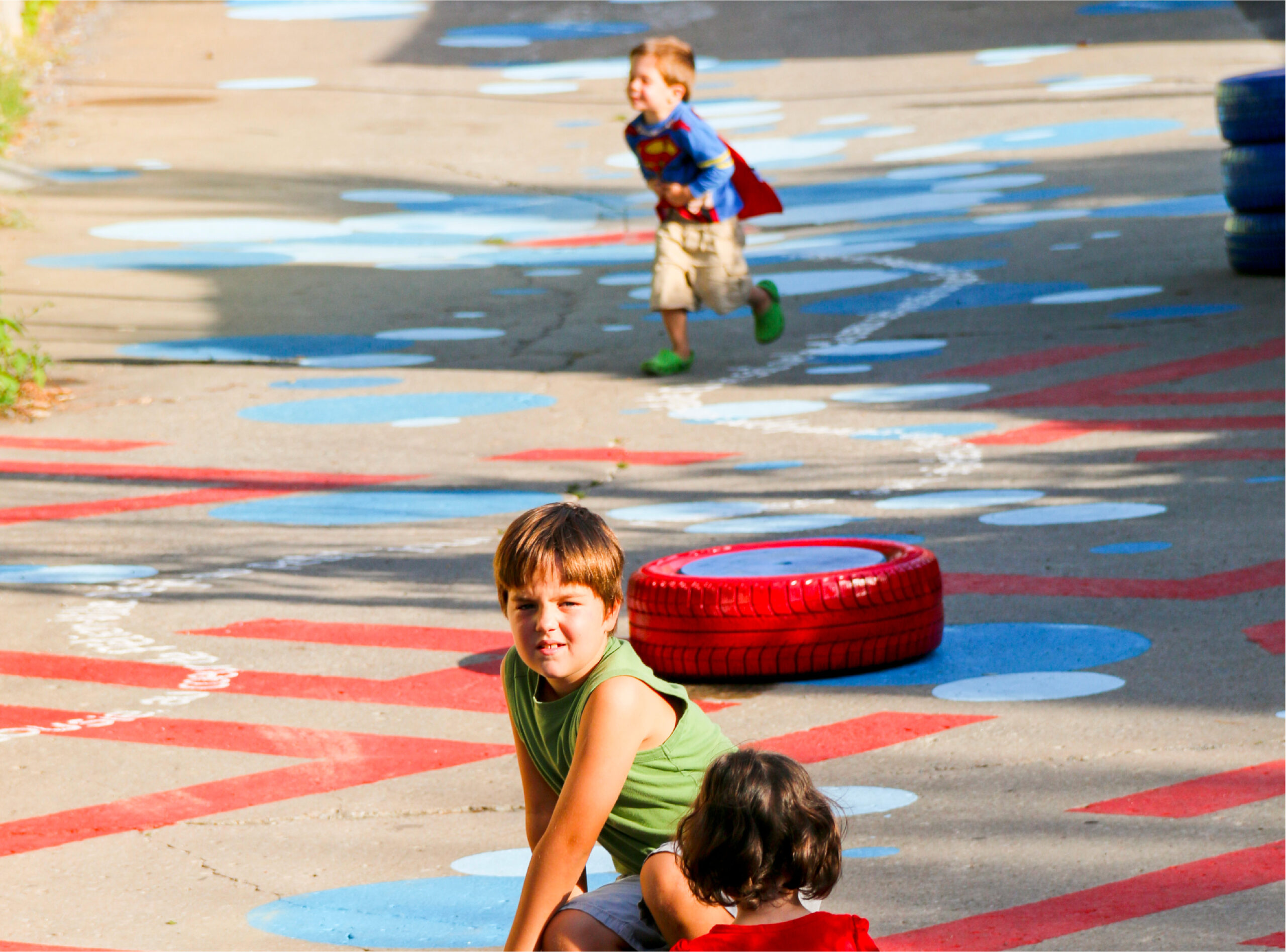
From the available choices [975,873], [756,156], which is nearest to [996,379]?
[975,873]

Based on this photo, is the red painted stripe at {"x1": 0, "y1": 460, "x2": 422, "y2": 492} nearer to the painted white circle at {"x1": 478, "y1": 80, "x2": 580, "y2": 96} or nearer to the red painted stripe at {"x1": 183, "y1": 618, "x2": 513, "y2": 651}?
the red painted stripe at {"x1": 183, "y1": 618, "x2": 513, "y2": 651}

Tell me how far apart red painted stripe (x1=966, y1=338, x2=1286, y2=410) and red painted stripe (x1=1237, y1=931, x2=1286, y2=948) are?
5.81 meters

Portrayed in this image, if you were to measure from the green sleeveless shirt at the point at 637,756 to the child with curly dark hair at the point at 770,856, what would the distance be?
0.44m

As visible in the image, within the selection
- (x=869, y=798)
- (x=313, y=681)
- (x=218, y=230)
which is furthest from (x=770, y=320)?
(x=218, y=230)

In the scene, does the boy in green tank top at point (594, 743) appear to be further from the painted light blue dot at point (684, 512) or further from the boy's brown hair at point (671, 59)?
the boy's brown hair at point (671, 59)

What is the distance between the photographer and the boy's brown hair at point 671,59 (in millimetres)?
9641

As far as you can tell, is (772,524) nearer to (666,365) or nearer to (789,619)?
(789,619)

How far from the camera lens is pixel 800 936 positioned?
2.39 meters

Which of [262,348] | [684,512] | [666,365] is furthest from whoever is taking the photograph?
[262,348]

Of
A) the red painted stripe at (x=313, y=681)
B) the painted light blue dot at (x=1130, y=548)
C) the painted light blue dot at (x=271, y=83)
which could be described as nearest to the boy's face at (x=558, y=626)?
the red painted stripe at (x=313, y=681)

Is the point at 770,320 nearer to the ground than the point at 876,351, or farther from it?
farther from it

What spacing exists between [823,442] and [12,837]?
16.4ft

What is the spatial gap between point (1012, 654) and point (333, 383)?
19.5 ft

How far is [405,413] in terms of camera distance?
9.83 metres
